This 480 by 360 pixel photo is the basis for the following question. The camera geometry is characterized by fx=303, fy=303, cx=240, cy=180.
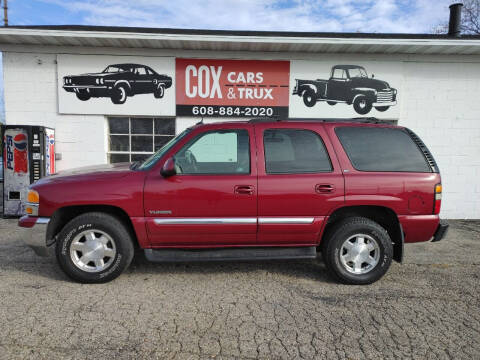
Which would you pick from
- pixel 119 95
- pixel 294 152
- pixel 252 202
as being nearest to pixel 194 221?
pixel 252 202

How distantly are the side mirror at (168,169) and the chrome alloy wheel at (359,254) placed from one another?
2118mm

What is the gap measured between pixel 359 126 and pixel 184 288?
282cm

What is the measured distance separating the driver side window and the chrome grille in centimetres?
530

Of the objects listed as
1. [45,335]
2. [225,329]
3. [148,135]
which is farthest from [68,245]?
[148,135]

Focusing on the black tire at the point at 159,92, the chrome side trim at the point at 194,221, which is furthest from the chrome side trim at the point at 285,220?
the black tire at the point at 159,92

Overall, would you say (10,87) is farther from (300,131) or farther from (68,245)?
(300,131)

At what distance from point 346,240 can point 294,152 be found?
119cm

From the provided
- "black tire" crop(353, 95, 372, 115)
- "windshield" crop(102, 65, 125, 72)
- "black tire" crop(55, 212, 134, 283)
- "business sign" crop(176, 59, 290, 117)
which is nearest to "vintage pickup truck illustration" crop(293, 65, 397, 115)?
"black tire" crop(353, 95, 372, 115)

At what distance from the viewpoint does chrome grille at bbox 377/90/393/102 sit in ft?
24.4

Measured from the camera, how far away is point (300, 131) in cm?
365

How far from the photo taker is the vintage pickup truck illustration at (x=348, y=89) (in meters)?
7.41

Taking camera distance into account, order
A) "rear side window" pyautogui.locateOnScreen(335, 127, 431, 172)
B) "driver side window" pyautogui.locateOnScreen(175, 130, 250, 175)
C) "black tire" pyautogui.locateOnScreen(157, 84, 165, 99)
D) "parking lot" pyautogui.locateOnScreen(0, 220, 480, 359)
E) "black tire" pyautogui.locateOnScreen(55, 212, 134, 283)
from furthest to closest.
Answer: "black tire" pyautogui.locateOnScreen(157, 84, 165, 99) < "rear side window" pyautogui.locateOnScreen(335, 127, 431, 172) < "driver side window" pyautogui.locateOnScreen(175, 130, 250, 175) < "black tire" pyautogui.locateOnScreen(55, 212, 134, 283) < "parking lot" pyautogui.locateOnScreen(0, 220, 480, 359)

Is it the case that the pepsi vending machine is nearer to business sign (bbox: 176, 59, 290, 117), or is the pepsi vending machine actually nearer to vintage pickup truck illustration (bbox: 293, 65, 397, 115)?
business sign (bbox: 176, 59, 290, 117)

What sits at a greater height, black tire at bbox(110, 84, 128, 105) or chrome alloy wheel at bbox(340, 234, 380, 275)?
black tire at bbox(110, 84, 128, 105)
